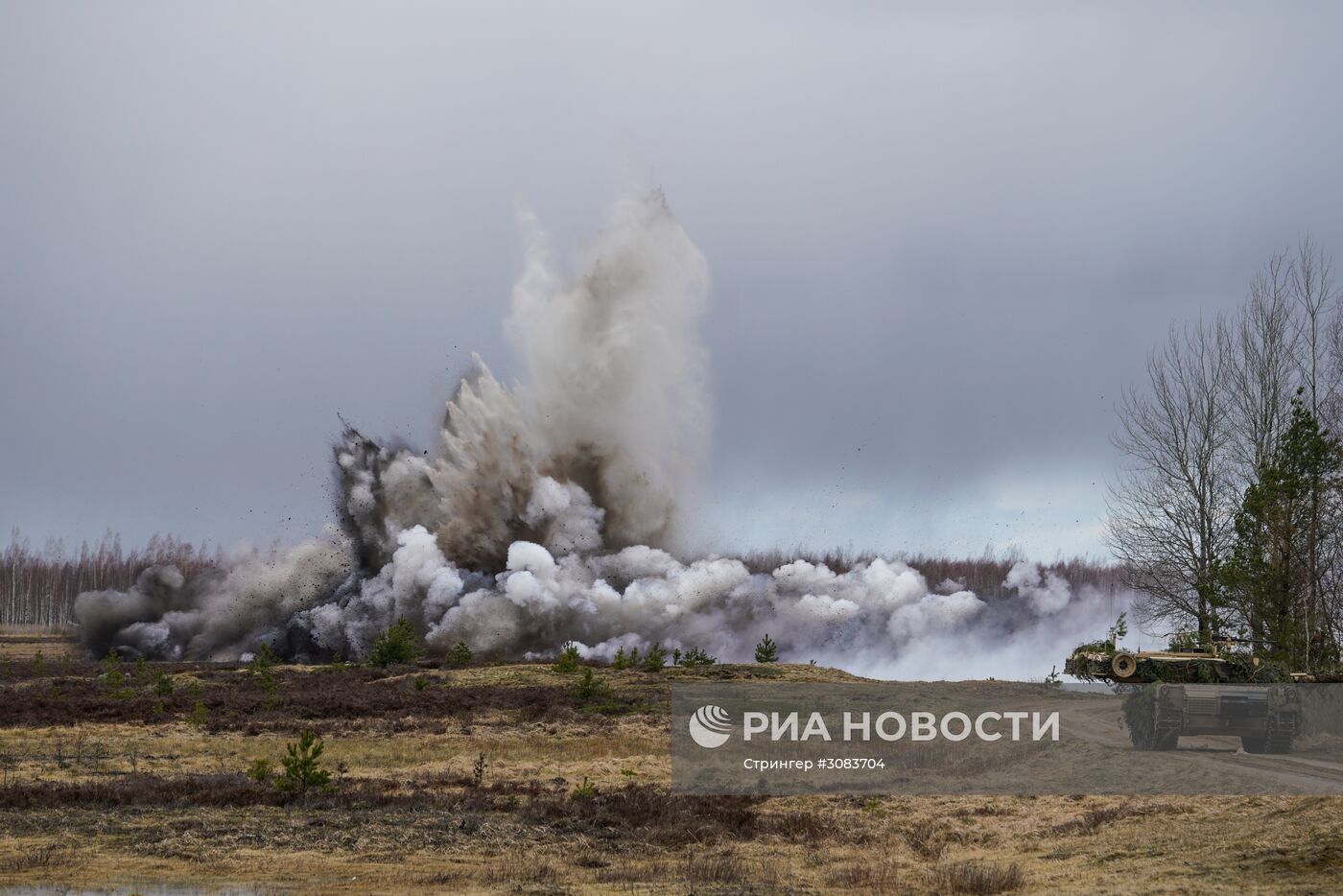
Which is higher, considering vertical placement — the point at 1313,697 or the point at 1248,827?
the point at 1313,697

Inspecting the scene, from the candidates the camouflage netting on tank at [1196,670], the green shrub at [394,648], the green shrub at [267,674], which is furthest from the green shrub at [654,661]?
the camouflage netting on tank at [1196,670]

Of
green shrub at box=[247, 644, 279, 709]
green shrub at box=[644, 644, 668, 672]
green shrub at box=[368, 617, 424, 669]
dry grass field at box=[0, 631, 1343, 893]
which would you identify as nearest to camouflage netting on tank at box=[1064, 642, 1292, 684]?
dry grass field at box=[0, 631, 1343, 893]

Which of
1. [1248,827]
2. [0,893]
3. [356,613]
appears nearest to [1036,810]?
[1248,827]

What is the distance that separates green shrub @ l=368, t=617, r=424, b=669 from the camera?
77875 millimetres

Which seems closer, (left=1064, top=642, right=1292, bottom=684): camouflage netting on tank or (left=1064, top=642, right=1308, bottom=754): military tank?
(left=1064, top=642, right=1308, bottom=754): military tank

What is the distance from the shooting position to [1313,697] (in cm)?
3466

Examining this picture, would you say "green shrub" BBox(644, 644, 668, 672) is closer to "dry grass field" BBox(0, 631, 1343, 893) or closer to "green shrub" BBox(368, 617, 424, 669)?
"green shrub" BBox(368, 617, 424, 669)

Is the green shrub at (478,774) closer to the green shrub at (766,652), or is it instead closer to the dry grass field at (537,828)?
the dry grass field at (537,828)

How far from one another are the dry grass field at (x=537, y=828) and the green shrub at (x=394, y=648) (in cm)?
3073

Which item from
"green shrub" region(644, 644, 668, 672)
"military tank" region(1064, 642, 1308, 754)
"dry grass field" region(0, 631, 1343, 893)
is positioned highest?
"green shrub" region(644, 644, 668, 672)

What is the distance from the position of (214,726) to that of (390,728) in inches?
258

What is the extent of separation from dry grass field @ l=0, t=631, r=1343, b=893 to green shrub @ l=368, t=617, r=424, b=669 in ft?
101

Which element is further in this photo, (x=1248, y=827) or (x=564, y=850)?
(x=564, y=850)

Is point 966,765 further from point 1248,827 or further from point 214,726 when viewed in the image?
point 214,726
